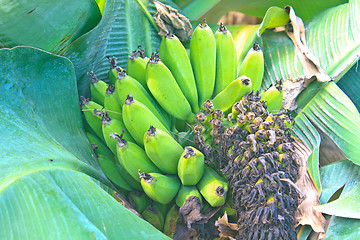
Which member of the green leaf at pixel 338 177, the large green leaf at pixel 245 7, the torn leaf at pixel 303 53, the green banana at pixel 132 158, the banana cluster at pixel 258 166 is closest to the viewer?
the banana cluster at pixel 258 166

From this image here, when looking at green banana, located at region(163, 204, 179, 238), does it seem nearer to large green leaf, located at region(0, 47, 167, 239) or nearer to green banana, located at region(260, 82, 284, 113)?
large green leaf, located at region(0, 47, 167, 239)

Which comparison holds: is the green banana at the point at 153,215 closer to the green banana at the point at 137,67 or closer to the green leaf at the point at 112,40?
the green banana at the point at 137,67

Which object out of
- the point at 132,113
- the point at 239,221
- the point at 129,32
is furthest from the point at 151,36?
the point at 239,221

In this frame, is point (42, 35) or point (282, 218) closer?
point (282, 218)

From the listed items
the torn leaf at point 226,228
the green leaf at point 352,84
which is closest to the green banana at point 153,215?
the torn leaf at point 226,228

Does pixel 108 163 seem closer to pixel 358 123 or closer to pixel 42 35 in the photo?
pixel 42 35

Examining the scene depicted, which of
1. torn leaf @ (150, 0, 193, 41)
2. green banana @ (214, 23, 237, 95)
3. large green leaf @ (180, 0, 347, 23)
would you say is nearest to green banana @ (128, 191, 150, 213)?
green banana @ (214, 23, 237, 95)
